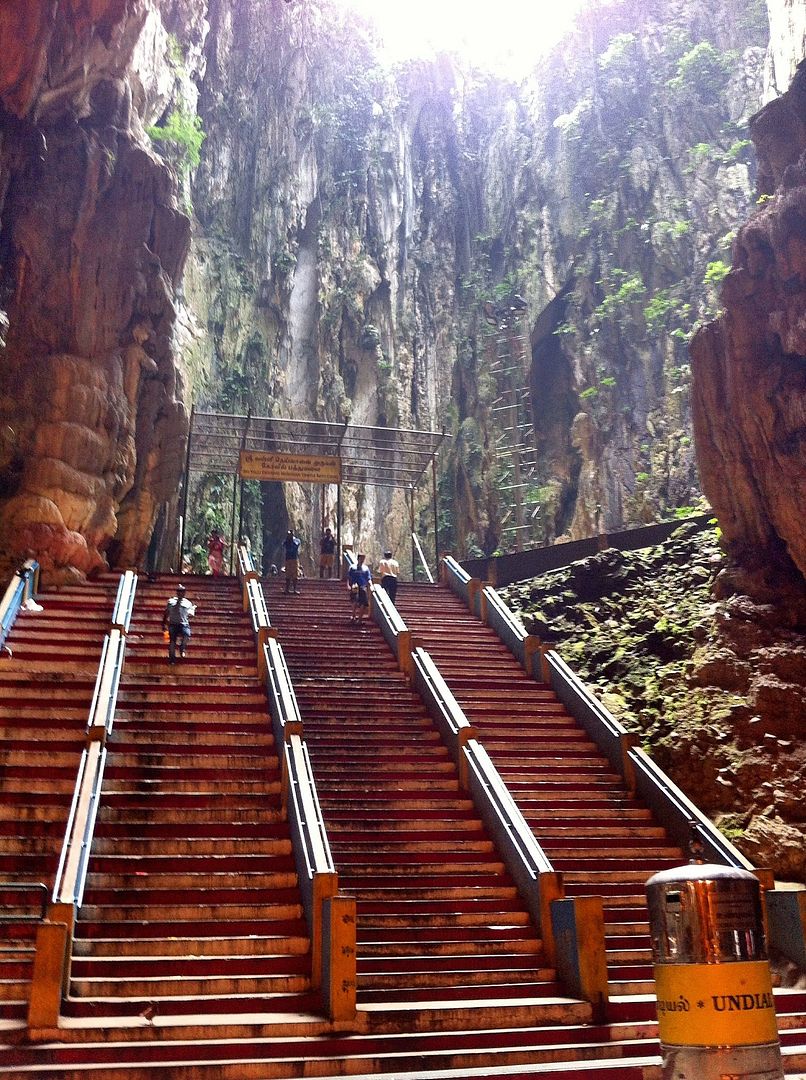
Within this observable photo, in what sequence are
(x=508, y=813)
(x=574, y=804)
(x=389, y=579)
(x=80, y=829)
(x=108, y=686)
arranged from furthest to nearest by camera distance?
(x=389, y=579)
(x=108, y=686)
(x=574, y=804)
(x=508, y=813)
(x=80, y=829)

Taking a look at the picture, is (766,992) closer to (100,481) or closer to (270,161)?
(100,481)

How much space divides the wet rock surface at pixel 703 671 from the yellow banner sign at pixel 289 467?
638 centimetres

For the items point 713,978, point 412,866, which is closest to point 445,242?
point 412,866

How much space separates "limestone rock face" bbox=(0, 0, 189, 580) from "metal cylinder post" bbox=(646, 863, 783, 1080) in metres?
16.0

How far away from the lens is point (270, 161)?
35.5 meters

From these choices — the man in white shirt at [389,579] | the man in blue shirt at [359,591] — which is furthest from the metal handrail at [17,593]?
the man in white shirt at [389,579]

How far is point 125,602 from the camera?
15.9 metres

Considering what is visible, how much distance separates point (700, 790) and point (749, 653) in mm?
2350

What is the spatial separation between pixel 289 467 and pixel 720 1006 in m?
20.5

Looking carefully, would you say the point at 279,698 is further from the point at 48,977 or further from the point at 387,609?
the point at 48,977

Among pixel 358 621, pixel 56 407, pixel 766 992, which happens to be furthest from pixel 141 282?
pixel 766 992

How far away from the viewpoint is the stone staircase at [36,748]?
8.60m

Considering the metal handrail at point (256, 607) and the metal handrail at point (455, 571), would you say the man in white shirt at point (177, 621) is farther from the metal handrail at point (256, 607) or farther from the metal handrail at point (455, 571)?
the metal handrail at point (455, 571)

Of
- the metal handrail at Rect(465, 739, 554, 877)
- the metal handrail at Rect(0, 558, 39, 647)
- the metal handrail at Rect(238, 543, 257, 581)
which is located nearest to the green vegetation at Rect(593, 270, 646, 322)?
the metal handrail at Rect(238, 543, 257, 581)
